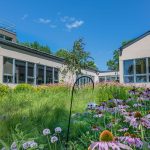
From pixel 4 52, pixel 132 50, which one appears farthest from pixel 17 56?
pixel 132 50

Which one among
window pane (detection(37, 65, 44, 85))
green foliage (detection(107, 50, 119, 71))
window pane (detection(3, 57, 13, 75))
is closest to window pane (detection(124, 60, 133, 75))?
window pane (detection(37, 65, 44, 85))

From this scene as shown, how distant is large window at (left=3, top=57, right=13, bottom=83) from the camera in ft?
67.3

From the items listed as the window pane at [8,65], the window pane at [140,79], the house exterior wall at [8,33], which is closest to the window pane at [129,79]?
the window pane at [140,79]

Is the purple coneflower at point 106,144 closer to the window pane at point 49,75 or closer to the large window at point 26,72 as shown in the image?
the large window at point 26,72

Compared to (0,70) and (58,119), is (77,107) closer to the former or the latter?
(58,119)

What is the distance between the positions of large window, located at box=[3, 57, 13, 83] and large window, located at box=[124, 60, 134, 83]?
30.3 ft

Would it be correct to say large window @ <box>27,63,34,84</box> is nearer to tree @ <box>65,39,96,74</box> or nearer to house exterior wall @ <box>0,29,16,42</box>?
tree @ <box>65,39,96,74</box>

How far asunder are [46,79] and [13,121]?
21.7 meters

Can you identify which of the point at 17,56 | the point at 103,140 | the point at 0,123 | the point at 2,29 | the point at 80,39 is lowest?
the point at 0,123

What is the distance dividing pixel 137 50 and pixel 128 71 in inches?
71.2

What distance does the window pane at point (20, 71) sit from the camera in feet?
71.6

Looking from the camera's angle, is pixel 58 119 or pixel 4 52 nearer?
A: pixel 58 119

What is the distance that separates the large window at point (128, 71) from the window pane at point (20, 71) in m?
8.15

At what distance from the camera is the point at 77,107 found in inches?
231
